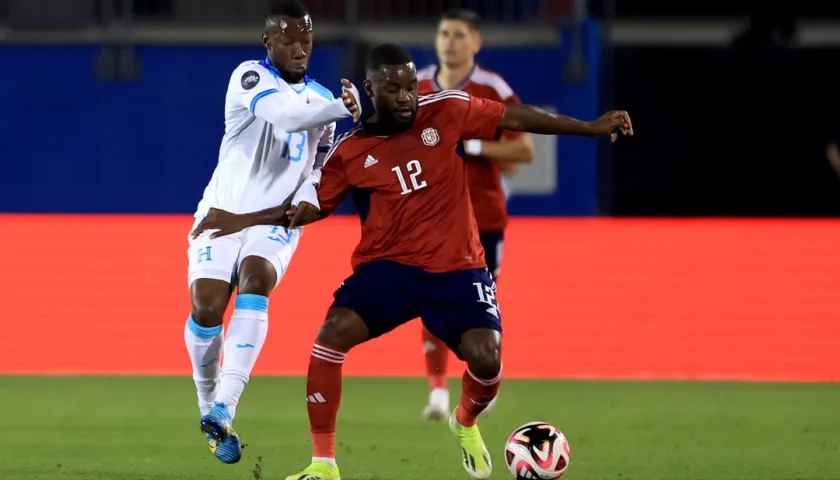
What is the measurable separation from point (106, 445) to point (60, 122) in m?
7.10

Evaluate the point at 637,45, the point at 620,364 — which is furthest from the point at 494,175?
the point at 637,45

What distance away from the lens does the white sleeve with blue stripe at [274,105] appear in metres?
5.58

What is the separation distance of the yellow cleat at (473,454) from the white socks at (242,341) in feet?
2.99

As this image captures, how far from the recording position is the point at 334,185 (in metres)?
5.79

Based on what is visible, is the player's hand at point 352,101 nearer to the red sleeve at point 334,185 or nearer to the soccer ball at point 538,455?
the red sleeve at point 334,185

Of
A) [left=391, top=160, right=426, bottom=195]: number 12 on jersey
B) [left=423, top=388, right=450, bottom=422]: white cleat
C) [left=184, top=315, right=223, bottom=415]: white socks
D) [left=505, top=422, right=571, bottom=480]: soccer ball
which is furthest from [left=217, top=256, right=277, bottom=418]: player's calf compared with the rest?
[left=423, top=388, right=450, bottom=422]: white cleat

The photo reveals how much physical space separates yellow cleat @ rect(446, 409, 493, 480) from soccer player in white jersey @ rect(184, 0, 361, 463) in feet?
3.05

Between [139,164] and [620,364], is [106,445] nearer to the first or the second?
[620,364]

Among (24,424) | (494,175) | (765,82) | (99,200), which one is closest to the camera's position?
(24,424)

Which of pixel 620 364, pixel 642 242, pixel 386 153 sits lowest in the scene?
pixel 620 364

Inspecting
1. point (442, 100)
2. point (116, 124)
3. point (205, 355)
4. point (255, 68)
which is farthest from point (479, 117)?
point (116, 124)

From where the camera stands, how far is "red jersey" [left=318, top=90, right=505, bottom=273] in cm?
572

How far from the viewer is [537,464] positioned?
5.50m

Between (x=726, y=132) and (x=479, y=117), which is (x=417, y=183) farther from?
(x=726, y=132)
